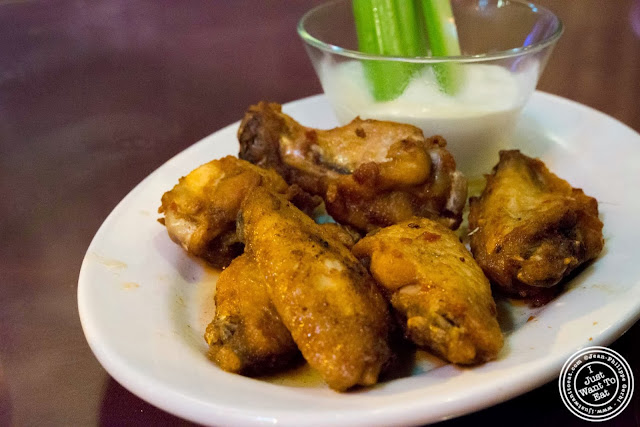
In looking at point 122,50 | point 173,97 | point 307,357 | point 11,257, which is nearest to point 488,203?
point 307,357

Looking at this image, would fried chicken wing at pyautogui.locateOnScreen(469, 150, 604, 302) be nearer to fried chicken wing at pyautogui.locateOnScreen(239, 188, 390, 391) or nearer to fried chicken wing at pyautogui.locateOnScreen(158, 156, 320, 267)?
fried chicken wing at pyautogui.locateOnScreen(239, 188, 390, 391)

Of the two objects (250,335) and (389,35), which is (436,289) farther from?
(389,35)

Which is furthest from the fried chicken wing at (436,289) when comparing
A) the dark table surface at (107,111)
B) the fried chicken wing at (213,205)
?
the fried chicken wing at (213,205)

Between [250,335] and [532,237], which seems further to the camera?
[532,237]

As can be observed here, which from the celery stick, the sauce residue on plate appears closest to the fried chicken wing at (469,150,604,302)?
the sauce residue on plate

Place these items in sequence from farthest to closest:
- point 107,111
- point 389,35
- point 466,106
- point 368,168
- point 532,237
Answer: point 107,111 < point 389,35 < point 466,106 < point 368,168 < point 532,237

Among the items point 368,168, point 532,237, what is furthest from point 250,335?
point 532,237

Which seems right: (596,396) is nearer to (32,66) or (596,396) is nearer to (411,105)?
(411,105)
